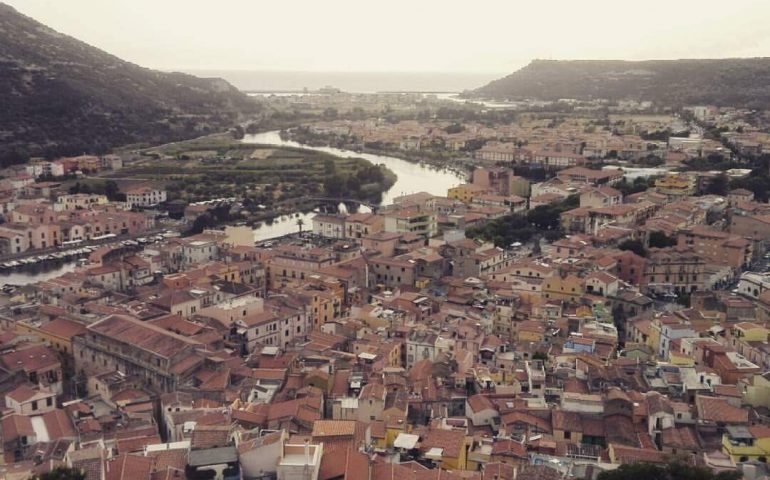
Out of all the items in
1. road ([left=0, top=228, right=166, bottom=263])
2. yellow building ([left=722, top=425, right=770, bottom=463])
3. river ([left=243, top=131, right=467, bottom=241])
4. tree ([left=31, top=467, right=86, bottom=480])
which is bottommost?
river ([left=243, top=131, right=467, bottom=241])

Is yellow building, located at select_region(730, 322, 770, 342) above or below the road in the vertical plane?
above

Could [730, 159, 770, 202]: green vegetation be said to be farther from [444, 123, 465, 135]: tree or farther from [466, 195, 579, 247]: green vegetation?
[444, 123, 465, 135]: tree

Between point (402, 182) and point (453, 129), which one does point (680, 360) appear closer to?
point (402, 182)

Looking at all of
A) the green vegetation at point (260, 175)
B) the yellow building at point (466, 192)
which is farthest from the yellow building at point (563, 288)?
the green vegetation at point (260, 175)

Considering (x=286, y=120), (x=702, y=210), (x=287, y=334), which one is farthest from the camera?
(x=286, y=120)

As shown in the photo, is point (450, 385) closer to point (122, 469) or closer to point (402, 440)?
point (402, 440)

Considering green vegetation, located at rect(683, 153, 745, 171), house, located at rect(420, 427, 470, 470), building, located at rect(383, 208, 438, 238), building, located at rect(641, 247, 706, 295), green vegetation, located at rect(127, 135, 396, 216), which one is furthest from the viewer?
green vegetation, located at rect(683, 153, 745, 171)

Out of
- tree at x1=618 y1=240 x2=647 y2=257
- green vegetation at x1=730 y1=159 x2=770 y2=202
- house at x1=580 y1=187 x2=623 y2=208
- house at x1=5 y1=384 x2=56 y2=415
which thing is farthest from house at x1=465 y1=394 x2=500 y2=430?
green vegetation at x1=730 y1=159 x2=770 y2=202

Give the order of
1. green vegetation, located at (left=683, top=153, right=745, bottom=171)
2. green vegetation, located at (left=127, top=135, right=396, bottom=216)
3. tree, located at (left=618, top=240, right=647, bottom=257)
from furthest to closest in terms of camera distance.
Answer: green vegetation, located at (left=683, top=153, right=745, bottom=171) → green vegetation, located at (left=127, top=135, right=396, bottom=216) → tree, located at (left=618, top=240, right=647, bottom=257)

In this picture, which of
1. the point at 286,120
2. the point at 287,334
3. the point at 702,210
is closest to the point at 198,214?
the point at 287,334
